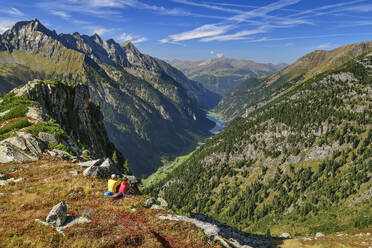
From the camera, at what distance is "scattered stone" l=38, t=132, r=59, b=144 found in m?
34.5

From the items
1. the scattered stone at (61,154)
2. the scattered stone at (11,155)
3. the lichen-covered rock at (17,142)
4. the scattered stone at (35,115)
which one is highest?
the scattered stone at (35,115)

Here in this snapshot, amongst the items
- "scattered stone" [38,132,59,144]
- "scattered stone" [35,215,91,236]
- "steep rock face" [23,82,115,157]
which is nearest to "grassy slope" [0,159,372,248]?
"scattered stone" [35,215,91,236]

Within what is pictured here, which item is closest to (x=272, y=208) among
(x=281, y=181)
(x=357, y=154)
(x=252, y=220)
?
(x=252, y=220)

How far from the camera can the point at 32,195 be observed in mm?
18828

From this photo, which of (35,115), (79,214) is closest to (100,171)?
(79,214)

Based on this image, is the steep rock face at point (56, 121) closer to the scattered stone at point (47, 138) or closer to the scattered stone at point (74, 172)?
the scattered stone at point (47, 138)

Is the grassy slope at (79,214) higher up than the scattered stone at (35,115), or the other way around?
the scattered stone at (35,115)

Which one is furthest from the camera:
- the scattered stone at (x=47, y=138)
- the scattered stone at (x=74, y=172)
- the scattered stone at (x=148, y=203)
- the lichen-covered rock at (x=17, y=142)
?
the scattered stone at (x=47, y=138)

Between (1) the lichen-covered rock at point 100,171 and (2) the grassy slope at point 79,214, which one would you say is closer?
(2) the grassy slope at point 79,214

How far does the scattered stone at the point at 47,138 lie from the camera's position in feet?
113

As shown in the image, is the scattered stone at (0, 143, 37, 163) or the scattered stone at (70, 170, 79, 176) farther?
the scattered stone at (0, 143, 37, 163)

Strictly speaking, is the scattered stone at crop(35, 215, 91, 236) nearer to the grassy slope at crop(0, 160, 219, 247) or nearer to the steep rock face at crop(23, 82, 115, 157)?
the grassy slope at crop(0, 160, 219, 247)

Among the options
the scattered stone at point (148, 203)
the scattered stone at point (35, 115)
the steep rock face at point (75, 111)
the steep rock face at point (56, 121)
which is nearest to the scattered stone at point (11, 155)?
the steep rock face at point (56, 121)

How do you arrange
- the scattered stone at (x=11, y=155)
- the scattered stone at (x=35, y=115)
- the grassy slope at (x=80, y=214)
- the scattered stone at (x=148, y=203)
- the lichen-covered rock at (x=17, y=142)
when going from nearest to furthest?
the grassy slope at (x=80, y=214)
the scattered stone at (x=148, y=203)
the scattered stone at (x=11, y=155)
the lichen-covered rock at (x=17, y=142)
the scattered stone at (x=35, y=115)
